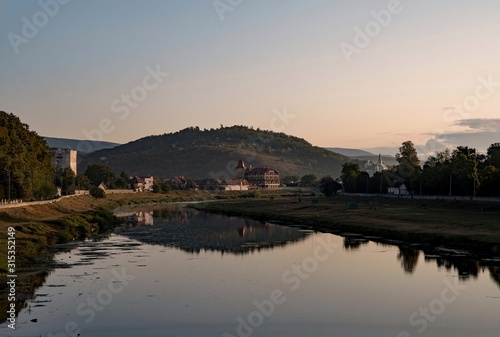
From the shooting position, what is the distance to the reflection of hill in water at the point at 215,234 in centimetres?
6256

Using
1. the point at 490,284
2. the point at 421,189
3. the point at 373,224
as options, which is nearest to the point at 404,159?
the point at 421,189

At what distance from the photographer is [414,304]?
1346 inches

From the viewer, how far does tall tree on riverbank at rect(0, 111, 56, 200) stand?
83.5m

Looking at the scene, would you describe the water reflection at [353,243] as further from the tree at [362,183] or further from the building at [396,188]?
the tree at [362,183]

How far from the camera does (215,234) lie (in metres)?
75.8

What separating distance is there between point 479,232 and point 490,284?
71.2ft

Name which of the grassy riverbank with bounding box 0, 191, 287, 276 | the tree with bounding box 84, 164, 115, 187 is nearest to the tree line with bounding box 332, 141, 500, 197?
the grassy riverbank with bounding box 0, 191, 287, 276

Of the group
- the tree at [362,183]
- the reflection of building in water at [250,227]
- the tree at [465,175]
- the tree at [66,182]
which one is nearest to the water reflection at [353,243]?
the reflection of building in water at [250,227]

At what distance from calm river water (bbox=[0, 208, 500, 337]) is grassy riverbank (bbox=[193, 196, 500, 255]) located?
353 centimetres

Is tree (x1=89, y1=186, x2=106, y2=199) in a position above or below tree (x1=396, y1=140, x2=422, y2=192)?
below

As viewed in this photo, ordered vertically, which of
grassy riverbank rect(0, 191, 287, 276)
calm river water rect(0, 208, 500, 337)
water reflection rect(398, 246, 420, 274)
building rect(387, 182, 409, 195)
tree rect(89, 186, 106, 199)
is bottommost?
calm river water rect(0, 208, 500, 337)

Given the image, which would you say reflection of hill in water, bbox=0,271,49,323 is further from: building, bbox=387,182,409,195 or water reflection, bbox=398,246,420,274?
building, bbox=387,182,409,195

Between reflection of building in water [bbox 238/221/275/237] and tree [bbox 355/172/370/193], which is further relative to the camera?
tree [bbox 355/172/370/193]

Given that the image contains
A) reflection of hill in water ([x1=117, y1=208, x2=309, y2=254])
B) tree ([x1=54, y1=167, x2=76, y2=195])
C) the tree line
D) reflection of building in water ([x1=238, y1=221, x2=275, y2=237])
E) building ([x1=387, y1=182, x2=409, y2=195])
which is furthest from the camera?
tree ([x1=54, y1=167, x2=76, y2=195])
